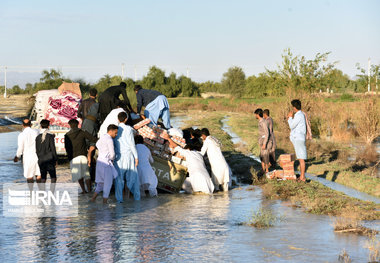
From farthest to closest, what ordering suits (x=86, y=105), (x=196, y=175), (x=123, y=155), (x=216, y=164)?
(x=86, y=105) → (x=216, y=164) → (x=196, y=175) → (x=123, y=155)

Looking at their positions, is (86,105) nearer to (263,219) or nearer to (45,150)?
(45,150)

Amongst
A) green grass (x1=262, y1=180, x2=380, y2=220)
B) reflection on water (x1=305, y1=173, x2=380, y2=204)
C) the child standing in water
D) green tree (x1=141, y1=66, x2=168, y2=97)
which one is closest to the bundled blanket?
the child standing in water

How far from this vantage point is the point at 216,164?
13.6 m

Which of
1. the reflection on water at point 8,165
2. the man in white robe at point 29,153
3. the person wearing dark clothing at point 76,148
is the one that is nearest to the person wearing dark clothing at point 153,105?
the person wearing dark clothing at point 76,148

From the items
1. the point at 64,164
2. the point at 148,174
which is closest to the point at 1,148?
the point at 64,164

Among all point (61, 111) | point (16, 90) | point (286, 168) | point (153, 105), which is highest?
point (16, 90)

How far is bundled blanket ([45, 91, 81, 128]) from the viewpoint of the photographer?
1759 centimetres

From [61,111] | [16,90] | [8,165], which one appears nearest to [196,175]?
[61,111]

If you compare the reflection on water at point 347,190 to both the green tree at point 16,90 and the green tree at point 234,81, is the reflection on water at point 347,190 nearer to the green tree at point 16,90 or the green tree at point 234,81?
the green tree at point 234,81

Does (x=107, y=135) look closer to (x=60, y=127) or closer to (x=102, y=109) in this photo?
(x=102, y=109)

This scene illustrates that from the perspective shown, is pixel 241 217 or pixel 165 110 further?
pixel 165 110

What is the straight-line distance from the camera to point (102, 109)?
47.3ft

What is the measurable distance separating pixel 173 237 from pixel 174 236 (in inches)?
2.8

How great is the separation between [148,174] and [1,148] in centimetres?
1330
